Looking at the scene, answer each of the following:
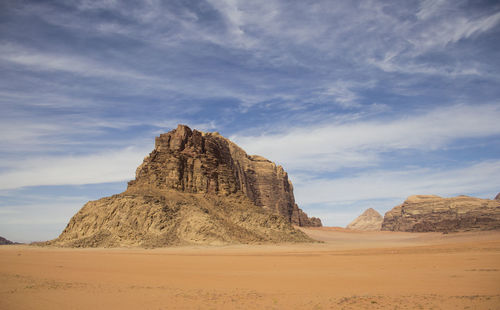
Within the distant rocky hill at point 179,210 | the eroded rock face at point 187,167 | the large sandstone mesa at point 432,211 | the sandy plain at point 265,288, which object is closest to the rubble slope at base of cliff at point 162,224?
the distant rocky hill at point 179,210

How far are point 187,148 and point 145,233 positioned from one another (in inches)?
886

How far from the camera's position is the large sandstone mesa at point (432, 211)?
120500 mm

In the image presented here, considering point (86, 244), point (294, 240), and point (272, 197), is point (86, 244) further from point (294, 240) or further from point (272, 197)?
point (272, 197)

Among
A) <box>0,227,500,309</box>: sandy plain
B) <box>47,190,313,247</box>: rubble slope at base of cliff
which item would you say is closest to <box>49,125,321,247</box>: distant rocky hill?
<box>47,190,313,247</box>: rubble slope at base of cliff

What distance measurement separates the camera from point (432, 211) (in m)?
143

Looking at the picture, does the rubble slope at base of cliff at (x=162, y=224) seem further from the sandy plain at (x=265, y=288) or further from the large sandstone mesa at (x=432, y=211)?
the large sandstone mesa at (x=432, y=211)

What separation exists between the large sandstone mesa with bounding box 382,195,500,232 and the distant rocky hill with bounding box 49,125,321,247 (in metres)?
76.7

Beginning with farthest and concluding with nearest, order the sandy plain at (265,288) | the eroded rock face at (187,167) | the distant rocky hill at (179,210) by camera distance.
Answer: the eroded rock face at (187,167), the distant rocky hill at (179,210), the sandy plain at (265,288)

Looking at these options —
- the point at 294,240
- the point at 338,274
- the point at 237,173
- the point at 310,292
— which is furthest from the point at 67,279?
the point at 237,173

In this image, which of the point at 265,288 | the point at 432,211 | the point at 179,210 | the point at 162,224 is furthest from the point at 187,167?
the point at 432,211

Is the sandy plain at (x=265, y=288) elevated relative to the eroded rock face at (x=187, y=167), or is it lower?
lower

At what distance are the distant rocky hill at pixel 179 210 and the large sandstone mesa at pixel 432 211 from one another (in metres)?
76.7

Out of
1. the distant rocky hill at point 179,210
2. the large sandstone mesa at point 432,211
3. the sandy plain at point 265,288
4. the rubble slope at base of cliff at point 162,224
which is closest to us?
the sandy plain at point 265,288

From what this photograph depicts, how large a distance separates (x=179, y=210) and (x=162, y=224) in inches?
162
